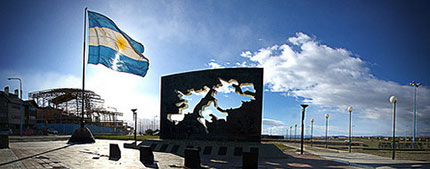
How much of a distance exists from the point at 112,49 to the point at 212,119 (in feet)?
29.8

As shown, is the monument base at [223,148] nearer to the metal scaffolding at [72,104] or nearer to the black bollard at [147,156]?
the black bollard at [147,156]

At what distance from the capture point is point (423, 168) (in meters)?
10.7

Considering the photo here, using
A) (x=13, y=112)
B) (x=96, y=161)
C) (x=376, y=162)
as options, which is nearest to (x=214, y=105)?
(x=96, y=161)

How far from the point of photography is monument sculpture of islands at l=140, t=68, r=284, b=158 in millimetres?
16344

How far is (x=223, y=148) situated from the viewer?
16.1 metres

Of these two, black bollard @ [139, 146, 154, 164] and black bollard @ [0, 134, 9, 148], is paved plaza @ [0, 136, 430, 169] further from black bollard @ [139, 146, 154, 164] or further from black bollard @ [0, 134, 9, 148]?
black bollard @ [0, 134, 9, 148]

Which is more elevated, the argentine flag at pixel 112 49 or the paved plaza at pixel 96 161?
the argentine flag at pixel 112 49

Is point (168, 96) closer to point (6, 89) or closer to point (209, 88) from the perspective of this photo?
point (209, 88)

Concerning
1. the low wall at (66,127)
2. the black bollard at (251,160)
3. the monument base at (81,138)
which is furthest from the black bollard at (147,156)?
the low wall at (66,127)

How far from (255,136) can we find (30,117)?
5521 cm

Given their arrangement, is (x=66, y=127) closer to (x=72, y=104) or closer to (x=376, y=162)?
(x=72, y=104)

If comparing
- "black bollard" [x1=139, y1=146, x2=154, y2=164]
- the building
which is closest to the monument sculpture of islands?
"black bollard" [x1=139, y1=146, x2=154, y2=164]

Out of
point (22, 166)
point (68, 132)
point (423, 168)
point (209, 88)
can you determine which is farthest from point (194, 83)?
point (68, 132)

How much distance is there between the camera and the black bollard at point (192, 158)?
10.0 meters
